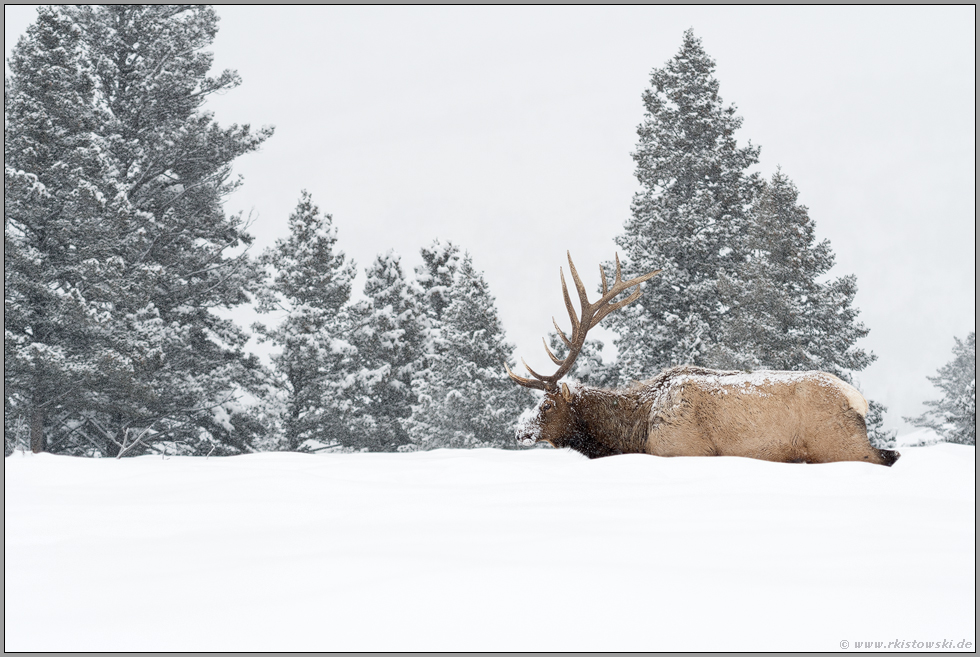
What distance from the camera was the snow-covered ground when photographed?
1491 millimetres

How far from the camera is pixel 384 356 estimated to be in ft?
71.4

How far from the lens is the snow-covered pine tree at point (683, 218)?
609 inches

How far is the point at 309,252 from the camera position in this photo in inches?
813

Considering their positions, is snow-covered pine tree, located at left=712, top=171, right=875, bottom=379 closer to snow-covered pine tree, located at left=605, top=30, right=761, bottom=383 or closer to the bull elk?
snow-covered pine tree, located at left=605, top=30, right=761, bottom=383

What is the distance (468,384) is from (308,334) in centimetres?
456

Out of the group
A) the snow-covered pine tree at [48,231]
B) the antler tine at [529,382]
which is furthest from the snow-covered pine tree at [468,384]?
the antler tine at [529,382]

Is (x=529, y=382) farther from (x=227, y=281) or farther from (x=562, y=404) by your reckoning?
(x=227, y=281)

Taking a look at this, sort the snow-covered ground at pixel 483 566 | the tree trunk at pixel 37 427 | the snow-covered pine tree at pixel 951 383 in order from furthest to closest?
the snow-covered pine tree at pixel 951 383, the tree trunk at pixel 37 427, the snow-covered ground at pixel 483 566

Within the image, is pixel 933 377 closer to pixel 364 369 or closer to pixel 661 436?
pixel 364 369

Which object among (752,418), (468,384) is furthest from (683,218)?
(752,418)

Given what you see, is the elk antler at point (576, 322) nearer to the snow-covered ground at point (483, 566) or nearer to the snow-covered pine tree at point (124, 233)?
the snow-covered ground at point (483, 566)

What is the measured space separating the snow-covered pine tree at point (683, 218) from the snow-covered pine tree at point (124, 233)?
921 cm

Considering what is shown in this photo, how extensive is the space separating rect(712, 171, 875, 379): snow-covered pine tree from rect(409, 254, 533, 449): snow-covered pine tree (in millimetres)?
6831

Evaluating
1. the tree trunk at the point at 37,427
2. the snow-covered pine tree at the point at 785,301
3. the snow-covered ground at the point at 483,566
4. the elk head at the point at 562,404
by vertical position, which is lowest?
the tree trunk at the point at 37,427
